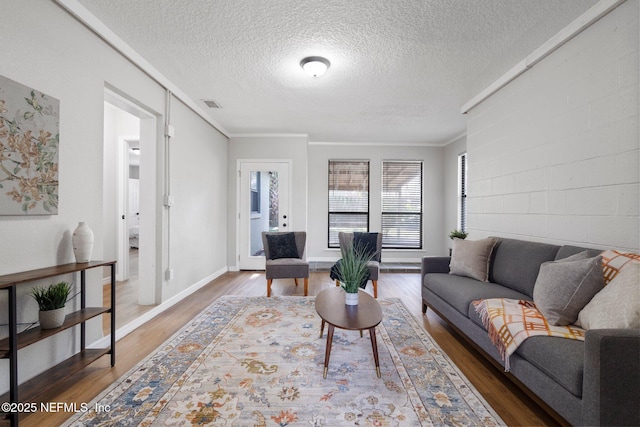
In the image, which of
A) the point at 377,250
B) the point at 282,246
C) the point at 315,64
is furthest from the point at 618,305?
the point at 282,246

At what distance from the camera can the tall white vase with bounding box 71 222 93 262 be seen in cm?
189

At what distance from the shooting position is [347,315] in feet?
6.40

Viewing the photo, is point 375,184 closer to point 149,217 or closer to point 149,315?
point 149,217

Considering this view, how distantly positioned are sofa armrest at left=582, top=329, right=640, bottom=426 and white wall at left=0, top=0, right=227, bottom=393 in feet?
9.91

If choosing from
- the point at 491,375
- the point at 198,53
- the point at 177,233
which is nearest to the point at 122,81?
the point at 198,53

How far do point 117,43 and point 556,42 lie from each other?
3717mm

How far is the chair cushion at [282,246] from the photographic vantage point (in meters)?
3.97

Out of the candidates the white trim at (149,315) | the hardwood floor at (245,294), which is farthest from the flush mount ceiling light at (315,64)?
the white trim at (149,315)

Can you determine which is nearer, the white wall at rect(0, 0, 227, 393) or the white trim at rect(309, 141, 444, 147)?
the white wall at rect(0, 0, 227, 393)

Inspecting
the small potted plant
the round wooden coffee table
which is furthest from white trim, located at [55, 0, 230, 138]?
the round wooden coffee table

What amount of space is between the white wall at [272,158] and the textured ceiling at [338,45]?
134cm

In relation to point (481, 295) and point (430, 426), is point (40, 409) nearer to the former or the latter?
point (430, 426)

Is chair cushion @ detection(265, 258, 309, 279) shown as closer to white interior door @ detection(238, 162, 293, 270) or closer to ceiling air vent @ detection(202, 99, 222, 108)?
white interior door @ detection(238, 162, 293, 270)

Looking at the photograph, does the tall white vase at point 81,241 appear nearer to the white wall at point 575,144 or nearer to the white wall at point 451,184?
the white wall at point 575,144
